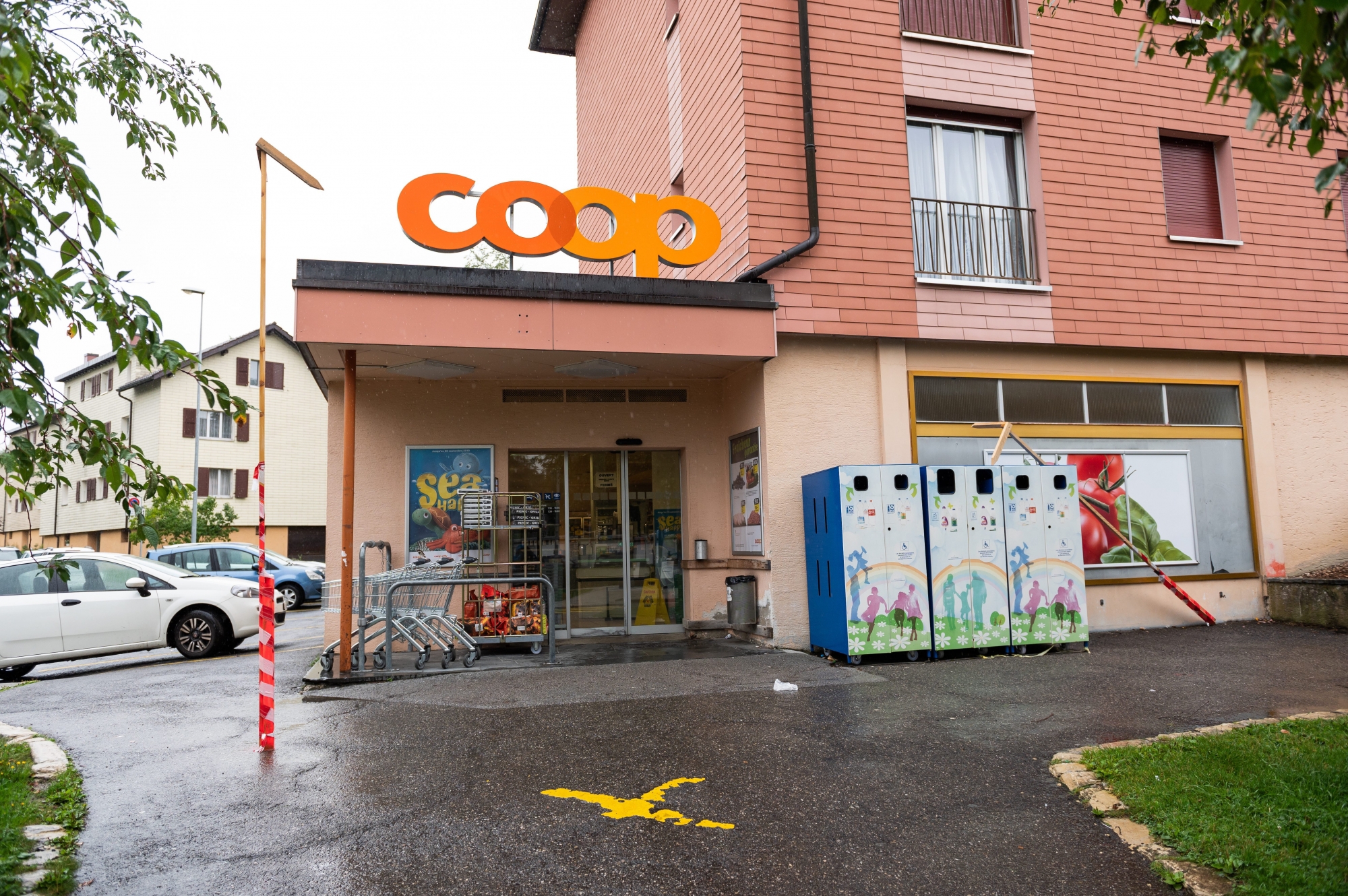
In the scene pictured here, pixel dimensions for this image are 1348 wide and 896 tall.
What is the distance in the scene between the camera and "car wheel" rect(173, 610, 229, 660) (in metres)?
12.2

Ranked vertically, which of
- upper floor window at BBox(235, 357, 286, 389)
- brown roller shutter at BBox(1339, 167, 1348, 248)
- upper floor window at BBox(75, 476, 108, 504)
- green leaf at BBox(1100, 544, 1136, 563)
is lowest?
green leaf at BBox(1100, 544, 1136, 563)

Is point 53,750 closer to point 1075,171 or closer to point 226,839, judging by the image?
point 226,839

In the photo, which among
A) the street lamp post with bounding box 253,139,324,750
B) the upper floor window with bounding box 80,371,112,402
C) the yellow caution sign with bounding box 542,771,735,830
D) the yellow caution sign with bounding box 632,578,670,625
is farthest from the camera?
the upper floor window with bounding box 80,371,112,402

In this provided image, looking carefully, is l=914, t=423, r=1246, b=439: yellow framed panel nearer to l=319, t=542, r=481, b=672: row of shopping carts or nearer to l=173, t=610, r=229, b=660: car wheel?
l=319, t=542, r=481, b=672: row of shopping carts

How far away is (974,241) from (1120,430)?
3.13 metres

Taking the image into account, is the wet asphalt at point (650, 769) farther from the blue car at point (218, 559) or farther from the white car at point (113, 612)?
the blue car at point (218, 559)

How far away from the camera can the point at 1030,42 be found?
1205 cm

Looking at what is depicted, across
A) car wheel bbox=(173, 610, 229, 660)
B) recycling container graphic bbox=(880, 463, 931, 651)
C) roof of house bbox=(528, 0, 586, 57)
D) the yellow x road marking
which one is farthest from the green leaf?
roof of house bbox=(528, 0, 586, 57)

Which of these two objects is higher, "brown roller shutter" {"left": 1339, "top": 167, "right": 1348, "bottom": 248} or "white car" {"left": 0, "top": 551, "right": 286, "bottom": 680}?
"brown roller shutter" {"left": 1339, "top": 167, "right": 1348, "bottom": 248}

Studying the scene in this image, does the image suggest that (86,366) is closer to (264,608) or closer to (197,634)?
(197,634)

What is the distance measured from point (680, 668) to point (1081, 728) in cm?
388

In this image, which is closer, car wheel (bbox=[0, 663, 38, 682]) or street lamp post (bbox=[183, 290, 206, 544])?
car wheel (bbox=[0, 663, 38, 682])

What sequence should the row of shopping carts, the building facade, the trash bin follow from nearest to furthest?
the row of shopping carts
the building facade
the trash bin

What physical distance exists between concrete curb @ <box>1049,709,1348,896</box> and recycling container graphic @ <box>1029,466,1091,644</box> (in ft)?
10.4
